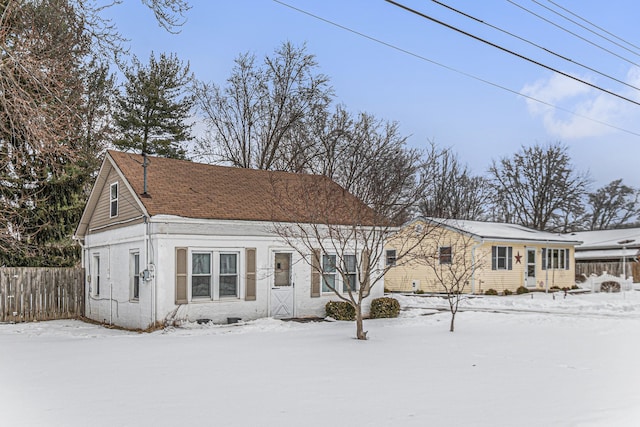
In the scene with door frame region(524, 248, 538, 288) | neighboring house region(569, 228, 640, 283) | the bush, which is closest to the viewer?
the bush

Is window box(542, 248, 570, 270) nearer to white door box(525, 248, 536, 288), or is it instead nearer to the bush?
white door box(525, 248, 536, 288)

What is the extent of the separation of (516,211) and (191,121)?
31.0 meters

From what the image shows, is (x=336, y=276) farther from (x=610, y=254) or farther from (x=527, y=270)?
(x=610, y=254)

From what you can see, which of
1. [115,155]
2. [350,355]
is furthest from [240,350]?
[115,155]

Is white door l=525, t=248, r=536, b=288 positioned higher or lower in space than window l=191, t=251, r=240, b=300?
lower

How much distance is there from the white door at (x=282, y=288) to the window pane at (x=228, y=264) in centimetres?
128

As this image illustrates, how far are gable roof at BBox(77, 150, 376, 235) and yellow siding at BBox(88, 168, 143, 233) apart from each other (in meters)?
0.39

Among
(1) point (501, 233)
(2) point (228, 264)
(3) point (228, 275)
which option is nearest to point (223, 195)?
(2) point (228, 264)

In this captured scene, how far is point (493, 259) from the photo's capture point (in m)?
28.8

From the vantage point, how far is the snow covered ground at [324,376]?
651cm

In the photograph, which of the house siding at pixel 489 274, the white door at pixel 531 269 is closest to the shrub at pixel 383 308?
the house siding at pixel 489 274

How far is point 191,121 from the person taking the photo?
35219mm

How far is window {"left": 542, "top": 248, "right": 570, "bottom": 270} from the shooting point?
31.4m

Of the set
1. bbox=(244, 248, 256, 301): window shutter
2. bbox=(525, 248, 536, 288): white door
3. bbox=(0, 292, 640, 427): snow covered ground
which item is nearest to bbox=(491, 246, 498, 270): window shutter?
bbox=(525, 248, 536, 288): white door
